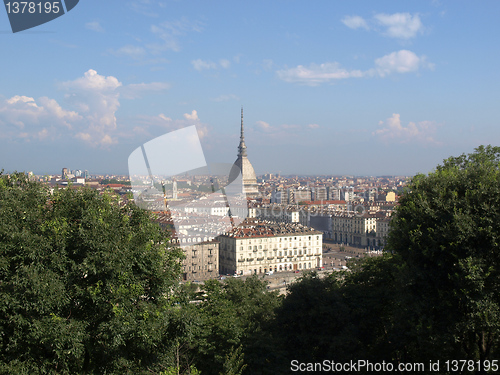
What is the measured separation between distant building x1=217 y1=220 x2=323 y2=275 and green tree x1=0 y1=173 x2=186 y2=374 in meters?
30.4

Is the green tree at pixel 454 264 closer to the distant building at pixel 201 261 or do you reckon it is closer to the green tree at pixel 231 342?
the green tree at pixel 231 342

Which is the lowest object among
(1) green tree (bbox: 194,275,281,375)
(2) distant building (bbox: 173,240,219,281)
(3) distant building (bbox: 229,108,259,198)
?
(2) distant building (bbox: 173,240,219,281)

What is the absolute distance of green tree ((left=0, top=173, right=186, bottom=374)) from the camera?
18.8 ft

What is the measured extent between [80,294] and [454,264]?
5983mm

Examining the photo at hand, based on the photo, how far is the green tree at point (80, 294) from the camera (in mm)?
5742

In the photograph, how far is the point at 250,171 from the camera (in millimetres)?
88312

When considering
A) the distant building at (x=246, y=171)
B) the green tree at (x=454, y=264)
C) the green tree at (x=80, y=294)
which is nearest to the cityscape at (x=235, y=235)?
the green tree at (x=454, y=264)

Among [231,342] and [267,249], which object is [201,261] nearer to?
[267,249]

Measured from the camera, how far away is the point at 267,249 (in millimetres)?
38750

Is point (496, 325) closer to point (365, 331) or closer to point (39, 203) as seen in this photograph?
point (365, 331)

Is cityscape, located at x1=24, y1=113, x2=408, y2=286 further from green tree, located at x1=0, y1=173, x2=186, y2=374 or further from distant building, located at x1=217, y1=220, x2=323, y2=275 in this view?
green tree, located at x1=0, y1=173, x2=186, y2=374

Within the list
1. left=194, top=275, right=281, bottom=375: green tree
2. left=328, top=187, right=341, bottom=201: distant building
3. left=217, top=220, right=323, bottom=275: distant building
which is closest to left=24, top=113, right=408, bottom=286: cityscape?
left=217, top=220, right=323, bottom=275: distant building

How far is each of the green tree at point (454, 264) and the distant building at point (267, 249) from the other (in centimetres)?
2866

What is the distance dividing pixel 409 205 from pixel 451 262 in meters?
1.42
